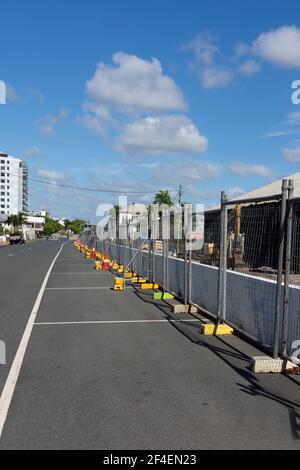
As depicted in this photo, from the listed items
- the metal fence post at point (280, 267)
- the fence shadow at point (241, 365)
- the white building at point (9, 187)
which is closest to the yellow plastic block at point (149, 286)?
the fence shadow at point (241, 365)

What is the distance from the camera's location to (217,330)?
312 inches

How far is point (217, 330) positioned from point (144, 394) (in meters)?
3.10

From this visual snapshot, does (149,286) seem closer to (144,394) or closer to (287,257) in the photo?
(287,257)

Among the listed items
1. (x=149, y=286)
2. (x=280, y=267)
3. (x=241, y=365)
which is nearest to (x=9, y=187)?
(x=149, y=286)

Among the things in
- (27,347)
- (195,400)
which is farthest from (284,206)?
(27,347)

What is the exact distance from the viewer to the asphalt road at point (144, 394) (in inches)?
157

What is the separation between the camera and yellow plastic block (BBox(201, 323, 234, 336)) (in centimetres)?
793

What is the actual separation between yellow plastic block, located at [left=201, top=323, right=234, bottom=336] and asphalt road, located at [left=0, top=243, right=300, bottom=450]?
210 millimetres

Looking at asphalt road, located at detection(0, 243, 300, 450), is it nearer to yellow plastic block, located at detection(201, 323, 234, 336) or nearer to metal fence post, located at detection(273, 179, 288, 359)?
yellow plastic block, located at detection(201, 323, 234, 336)

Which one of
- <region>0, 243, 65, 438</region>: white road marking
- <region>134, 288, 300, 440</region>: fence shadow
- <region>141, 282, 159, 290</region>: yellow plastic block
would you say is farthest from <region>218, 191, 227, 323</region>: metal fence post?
<region>141, 282, 159, 290</region>: yellow plastic block

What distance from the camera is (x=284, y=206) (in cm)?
598

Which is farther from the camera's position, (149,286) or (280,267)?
(149,286)

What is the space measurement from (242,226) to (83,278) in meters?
11.1
